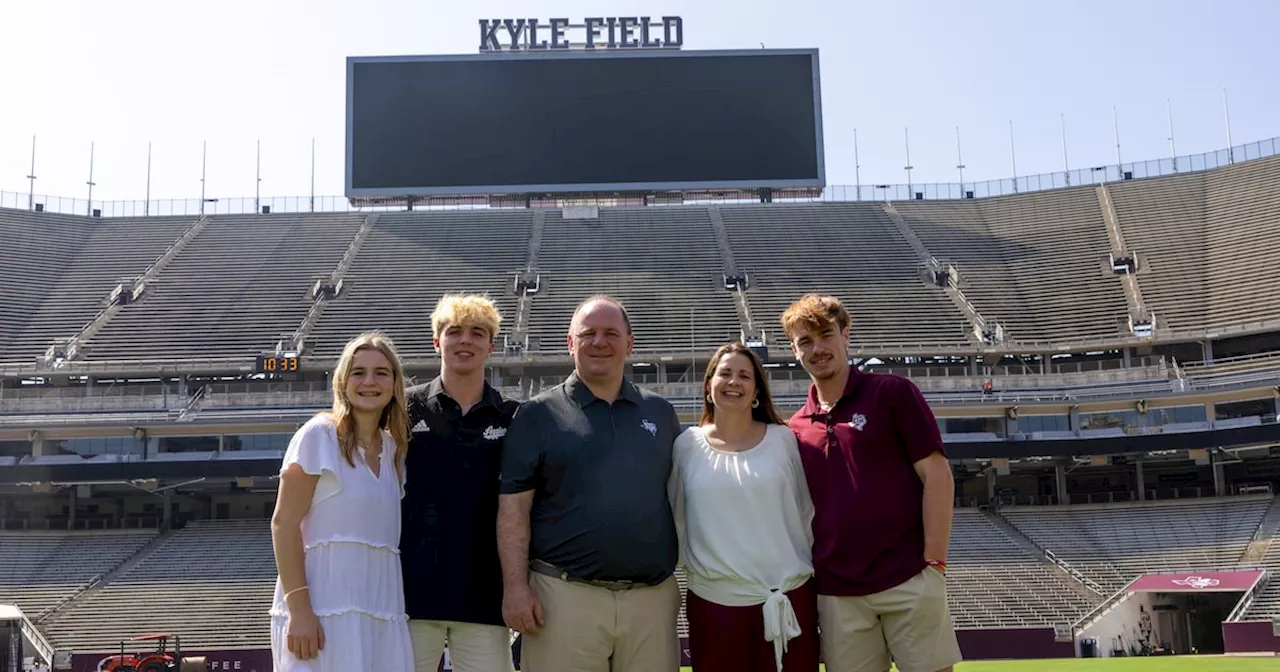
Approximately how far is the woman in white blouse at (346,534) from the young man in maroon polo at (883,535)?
2247 mm

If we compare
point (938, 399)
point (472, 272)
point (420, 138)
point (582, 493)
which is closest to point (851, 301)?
point (938, 399)

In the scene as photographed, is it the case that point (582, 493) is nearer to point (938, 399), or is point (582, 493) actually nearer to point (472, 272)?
point (938, 399)

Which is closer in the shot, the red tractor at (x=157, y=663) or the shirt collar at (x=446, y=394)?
the shirt collar at (x=446, y=394)

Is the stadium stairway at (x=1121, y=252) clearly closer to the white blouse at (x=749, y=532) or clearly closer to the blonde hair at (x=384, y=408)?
the white blouse at (x=749, y=532)

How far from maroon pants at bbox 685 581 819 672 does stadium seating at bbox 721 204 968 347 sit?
35.3 meters

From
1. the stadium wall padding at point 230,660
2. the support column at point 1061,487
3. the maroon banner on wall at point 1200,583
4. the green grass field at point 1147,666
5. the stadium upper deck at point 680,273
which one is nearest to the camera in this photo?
the green grass field at point 1147,666

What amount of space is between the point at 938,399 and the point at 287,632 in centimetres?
3704

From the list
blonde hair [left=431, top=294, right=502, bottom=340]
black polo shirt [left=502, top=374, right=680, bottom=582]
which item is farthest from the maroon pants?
blonde hair [left=431, top=294, right=502, bottom=340]

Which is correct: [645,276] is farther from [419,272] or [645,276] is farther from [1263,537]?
[1263,537]

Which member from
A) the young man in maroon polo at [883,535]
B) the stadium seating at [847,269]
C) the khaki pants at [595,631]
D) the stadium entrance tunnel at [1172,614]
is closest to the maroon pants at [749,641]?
the young man in maroon polo at [883,535]

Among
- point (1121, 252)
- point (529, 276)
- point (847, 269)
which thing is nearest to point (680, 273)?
point (529, 276)

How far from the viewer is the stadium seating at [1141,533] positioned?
109ft

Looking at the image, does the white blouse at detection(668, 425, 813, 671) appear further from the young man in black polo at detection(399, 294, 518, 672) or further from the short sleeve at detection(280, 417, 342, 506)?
the short sleeve at detection(280, 417, 342, 506)

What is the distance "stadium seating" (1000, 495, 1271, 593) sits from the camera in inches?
1309
